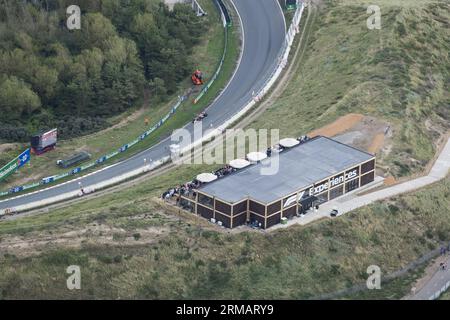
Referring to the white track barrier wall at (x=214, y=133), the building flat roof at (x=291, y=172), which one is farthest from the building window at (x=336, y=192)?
the white track barrier wall at (x=214, y=133)

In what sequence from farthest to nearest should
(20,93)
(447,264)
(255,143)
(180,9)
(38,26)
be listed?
(180,9)
(38,26)
(20,93)
(255,143)
(447,264)

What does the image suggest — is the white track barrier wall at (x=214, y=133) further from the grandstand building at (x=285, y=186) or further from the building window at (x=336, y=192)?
the building window at (x=336, y=192)

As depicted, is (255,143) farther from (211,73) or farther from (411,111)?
(211,73)

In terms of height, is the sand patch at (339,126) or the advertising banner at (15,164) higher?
the sand patch at (339,126)

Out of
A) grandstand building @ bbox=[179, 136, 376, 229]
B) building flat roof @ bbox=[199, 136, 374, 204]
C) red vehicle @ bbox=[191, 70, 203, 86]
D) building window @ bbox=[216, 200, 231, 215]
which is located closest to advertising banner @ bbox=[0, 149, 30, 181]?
red vehicle @ bbox=[191, 70, 203, 86]

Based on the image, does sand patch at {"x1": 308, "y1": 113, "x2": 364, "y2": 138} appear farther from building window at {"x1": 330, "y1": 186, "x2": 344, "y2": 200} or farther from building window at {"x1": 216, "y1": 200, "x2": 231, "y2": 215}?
building window at {"x1": 216, "y1": 200, "x2": 231, "y2": 215}
